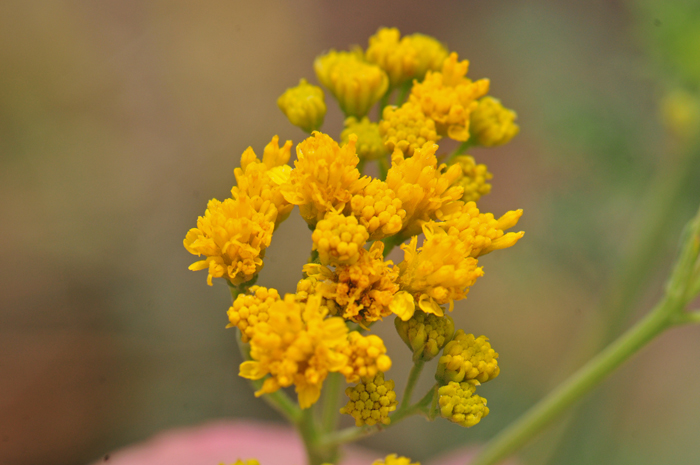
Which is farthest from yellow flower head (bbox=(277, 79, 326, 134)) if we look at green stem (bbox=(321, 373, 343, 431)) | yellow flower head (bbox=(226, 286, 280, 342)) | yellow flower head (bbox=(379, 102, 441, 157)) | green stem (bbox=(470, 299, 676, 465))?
green stem (bbox=(470, 299, 676, 465))

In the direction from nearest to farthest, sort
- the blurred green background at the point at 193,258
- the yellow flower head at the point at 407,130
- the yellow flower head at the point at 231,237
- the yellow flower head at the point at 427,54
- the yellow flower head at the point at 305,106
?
1. the yellow flower head at the point at 231,237
2. the yellow flower head at the point at 407,130
3. the yellow flower head at the point at 305,106
4. the yellow flower head at the point at 427,54
5. the blurred green background at the point at 193,258

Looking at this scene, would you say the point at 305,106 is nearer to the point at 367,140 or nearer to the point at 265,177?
the point at 367,140

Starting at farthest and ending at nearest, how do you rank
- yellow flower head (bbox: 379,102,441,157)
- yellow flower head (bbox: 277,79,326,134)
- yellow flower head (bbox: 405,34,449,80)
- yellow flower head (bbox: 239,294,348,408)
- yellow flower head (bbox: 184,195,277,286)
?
yellow flower head (bbox: 405,34,449,80), yellow flower head (bbox: 277,79,326,134), yellow flower head (bbox: 379,102,441,157), yellow flower head (bbox: 184,195,277,286), yellow flower head (bbox: 239,294,348,408)

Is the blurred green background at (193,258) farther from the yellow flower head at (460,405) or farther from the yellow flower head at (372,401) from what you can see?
the yellow flower head at (372,401)

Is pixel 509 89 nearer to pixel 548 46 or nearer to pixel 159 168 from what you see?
pixel 548 46

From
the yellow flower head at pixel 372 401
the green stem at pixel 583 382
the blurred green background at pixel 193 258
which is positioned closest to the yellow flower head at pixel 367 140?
the yellow flower head at pixel 372 401

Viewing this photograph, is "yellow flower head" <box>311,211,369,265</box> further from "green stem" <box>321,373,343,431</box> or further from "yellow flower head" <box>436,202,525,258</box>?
"green stem" <box>321,373,343,431</box>
